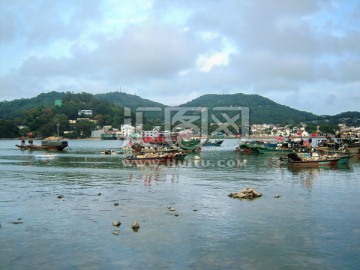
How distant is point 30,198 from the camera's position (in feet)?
73.3

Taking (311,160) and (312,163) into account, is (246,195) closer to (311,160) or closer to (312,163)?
(311,160)

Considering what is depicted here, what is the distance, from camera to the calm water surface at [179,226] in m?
12.4

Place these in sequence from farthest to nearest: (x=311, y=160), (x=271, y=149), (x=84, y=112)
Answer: (x=84, y=112)
(x=271, y=149)
(x=311, y=160)

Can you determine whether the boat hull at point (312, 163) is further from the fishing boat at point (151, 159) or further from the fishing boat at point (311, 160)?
the fishing boat at point (151, 159)

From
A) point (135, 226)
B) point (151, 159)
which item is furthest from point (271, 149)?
point (135, 226)

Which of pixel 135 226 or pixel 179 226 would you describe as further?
pixel 179 226

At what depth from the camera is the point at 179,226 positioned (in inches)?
634

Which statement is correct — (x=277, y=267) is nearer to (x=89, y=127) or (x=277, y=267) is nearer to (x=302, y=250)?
(x=302, y=250)

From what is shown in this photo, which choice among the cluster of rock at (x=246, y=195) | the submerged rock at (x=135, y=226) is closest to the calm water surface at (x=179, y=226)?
the submerged rock at (x=135, y=226)

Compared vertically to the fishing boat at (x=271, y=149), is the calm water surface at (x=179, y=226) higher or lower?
lower

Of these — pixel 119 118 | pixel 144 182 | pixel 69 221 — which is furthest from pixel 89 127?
pixel 69 221

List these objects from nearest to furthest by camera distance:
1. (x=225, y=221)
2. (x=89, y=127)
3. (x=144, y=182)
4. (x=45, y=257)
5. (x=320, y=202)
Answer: (x=45, y=257), (x=225, y=221), (x=320, y=202), (x=144, y=182), (x=89, y=127)

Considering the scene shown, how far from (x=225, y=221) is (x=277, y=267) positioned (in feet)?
17.4

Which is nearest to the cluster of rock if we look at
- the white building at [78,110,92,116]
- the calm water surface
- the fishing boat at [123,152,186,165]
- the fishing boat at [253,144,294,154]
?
the calm water surface
